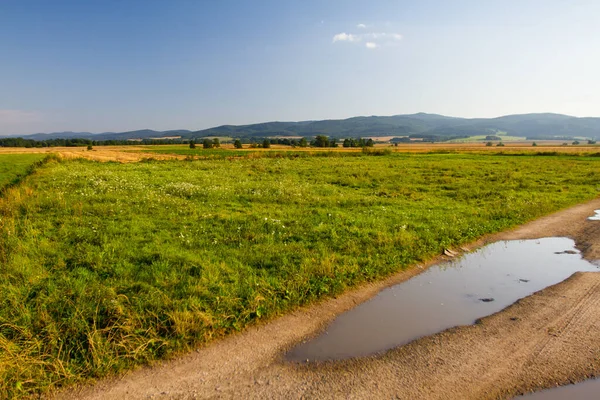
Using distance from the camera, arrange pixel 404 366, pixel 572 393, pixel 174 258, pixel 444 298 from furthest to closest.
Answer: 1. pixel 174 258
2. pixel 444 298
3. pixel 404 366
4. pixel 572 393

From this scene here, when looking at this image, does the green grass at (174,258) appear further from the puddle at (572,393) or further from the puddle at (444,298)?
the puddle at (572,393)

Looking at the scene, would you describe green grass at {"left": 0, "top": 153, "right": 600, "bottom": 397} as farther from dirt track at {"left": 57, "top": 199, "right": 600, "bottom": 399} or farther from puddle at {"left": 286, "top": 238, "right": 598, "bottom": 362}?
puddle at {"left": 286, "top": 238, "right": 598, "bottom": 362}

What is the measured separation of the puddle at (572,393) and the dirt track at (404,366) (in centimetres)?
14

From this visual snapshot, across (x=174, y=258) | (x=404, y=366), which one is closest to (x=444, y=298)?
(x=404, y=366)

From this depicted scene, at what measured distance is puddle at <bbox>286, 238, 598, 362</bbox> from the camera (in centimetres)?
646

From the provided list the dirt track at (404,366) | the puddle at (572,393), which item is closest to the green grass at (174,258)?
the dirt track at (404,366)

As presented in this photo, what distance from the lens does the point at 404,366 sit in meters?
5.72

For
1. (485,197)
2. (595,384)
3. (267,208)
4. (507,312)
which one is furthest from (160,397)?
(485,197)

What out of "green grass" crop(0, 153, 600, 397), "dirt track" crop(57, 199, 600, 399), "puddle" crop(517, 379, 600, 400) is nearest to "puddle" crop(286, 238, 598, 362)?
"dirt track" crop(57, 199, 600, 399)

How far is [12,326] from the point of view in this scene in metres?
6.11

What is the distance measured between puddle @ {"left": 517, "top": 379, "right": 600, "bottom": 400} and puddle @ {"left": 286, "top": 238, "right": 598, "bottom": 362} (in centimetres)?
198

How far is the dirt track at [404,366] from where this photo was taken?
514 centimetres

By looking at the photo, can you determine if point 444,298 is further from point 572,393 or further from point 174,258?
point 174,258

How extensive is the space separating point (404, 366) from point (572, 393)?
2.44 metres
